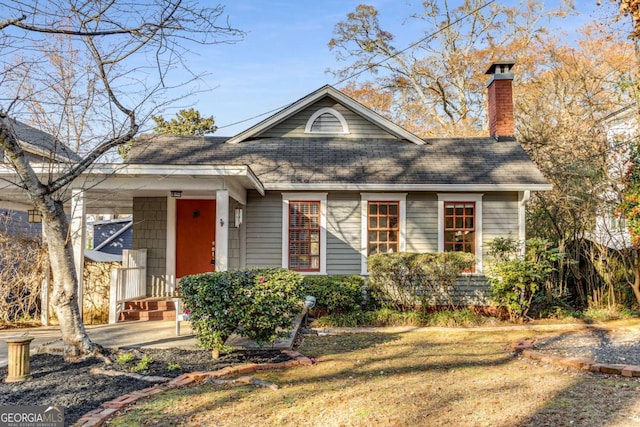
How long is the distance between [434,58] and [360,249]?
16.3 m

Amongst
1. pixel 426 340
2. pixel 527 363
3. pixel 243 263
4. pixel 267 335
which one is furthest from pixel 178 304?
pixel 527 363

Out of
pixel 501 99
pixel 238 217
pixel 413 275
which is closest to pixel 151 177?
pixel 238 217

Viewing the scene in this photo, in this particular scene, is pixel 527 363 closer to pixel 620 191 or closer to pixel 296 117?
pixel 620 191

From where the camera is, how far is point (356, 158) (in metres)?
11.7

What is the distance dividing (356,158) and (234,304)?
21.0 feet

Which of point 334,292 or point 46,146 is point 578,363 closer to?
point 334,292

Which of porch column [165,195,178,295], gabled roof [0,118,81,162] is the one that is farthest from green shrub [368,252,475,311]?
gabled roof [0,118,81,162]

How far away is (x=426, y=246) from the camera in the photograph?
1078cm

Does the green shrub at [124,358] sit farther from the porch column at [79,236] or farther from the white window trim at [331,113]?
the white window trim at [331,113]

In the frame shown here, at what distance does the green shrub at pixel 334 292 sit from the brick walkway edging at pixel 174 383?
2852 mm

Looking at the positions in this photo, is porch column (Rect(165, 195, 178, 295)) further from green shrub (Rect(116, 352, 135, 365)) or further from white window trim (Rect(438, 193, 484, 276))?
white window trim (Rect(438, 193, 484, 276))

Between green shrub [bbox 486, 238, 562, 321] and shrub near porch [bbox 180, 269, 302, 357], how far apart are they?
5.17m

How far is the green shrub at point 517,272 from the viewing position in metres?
9.44

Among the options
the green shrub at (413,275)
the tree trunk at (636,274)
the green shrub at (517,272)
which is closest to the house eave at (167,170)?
the green shrub at (413,275)
